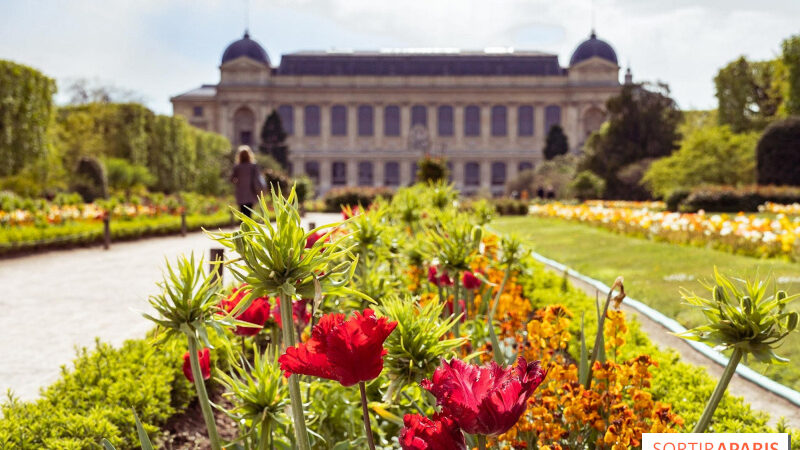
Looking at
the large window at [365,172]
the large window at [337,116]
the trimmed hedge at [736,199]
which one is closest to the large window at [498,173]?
the large window at [365,172]

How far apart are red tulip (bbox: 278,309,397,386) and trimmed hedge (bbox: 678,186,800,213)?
1788 centimetres

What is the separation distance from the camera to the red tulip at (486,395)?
1208 millimetres

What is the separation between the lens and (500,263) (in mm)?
3311

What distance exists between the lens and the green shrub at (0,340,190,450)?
109 inches

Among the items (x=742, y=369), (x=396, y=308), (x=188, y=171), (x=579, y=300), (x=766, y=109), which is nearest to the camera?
(x=396, y=308)

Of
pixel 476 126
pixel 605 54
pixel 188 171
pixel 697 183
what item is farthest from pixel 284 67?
pixel 697 183

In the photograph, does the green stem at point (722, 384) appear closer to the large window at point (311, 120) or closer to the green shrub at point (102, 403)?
the green shrub at point (102, 403)

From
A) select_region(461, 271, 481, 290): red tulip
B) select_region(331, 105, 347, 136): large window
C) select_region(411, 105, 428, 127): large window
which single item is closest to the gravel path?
select_region(461, 271, 481, 290): red tulip

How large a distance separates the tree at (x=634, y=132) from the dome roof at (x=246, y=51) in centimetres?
4517

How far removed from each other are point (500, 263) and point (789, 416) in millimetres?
1722

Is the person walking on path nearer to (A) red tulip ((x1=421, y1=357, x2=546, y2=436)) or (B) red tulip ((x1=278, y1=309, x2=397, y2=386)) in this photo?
(B) red tulip ((x1=278, y1=309, x2=397, y2=386))

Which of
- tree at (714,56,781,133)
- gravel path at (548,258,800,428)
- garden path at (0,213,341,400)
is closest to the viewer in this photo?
gravel path at (548,258,800,428)

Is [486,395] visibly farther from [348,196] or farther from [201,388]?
[348,196]

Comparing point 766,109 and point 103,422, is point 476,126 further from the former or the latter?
point 103,422
